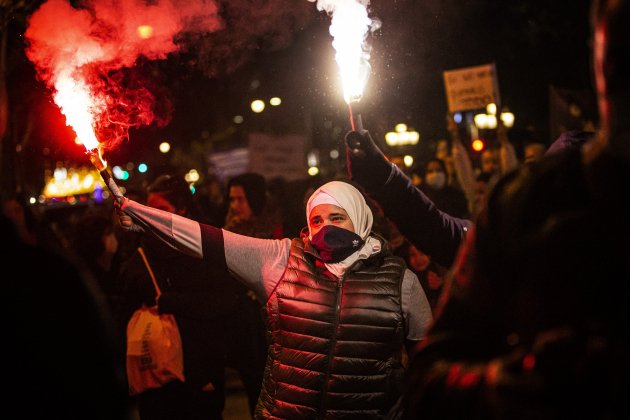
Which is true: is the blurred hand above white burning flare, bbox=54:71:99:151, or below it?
below

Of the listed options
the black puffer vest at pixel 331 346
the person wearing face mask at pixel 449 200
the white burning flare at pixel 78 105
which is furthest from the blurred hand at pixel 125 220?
the person wearing face mask at pixel 449 200

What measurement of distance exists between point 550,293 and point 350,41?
363 centimetres

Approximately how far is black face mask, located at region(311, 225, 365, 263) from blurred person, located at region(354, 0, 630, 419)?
7.80ft

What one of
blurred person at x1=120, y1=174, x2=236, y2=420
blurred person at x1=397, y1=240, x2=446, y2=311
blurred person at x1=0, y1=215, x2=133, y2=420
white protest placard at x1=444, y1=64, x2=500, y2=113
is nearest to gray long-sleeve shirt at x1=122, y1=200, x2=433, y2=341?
blurred person at x1=120, y1=174, x2=236, y2=420

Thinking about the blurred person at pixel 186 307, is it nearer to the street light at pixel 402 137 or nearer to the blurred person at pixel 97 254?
the blurred person at pixel 97 254

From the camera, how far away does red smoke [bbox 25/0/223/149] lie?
196 inches

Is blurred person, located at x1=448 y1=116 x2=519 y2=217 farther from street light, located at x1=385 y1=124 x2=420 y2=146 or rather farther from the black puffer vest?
street light, located at x1=385 y1=124 x2=420 y2=146

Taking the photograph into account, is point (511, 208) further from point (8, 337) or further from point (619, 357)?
point (8, 337)

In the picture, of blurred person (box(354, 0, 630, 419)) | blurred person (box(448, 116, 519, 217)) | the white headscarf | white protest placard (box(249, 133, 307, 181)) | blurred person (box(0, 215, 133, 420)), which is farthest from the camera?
white protest placard (box(249, 133, 307, 181))

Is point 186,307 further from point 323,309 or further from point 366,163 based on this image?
point 366,163

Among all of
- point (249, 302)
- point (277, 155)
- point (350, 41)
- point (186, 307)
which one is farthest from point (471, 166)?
point (350, 41)

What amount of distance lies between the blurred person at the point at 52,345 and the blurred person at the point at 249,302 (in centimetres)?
463

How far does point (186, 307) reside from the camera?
5.88m

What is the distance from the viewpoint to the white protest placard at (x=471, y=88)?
1314cm
